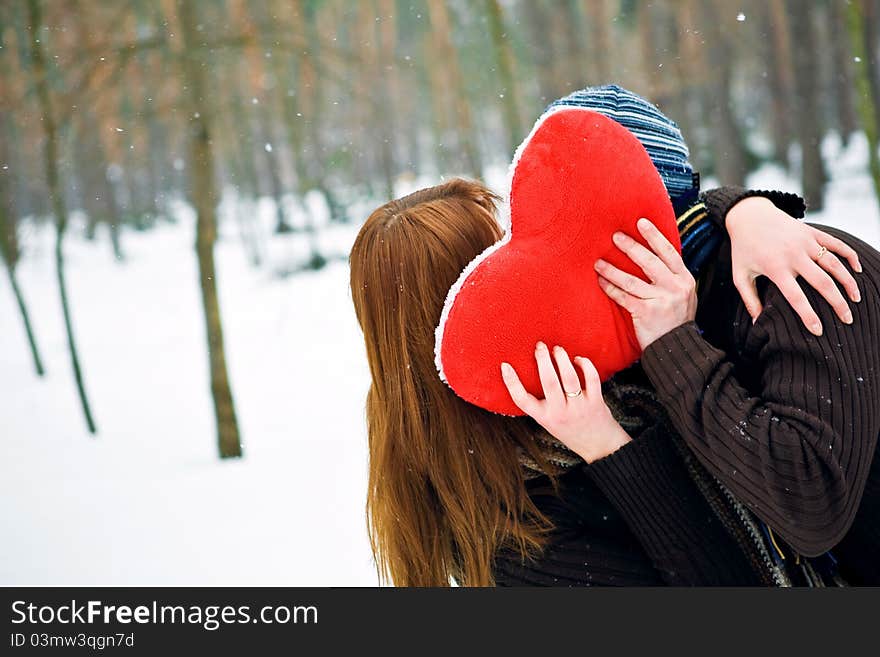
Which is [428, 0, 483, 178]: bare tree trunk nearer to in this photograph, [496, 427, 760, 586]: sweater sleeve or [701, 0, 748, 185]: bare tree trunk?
[701, 0, 748, 185]: bare tree trunk

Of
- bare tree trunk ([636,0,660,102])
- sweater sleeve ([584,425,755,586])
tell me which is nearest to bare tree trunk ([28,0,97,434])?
sweater sleeve ([584,425,755,586])

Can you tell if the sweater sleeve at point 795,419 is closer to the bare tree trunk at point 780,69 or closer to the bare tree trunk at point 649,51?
the bare tree trunk at point 649,51

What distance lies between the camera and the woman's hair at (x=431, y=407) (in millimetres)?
1277

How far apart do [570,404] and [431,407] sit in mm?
276

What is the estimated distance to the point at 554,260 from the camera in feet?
3.96

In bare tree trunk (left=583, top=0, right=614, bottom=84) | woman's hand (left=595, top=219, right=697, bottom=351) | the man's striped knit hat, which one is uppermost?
bare tree trunk (left=583, top=0, right=614, bottom=84)

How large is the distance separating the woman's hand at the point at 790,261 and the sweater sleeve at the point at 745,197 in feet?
0.28

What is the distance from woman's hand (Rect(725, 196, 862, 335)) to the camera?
3.41ft

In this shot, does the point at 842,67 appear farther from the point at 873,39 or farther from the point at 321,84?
the point at 321,84

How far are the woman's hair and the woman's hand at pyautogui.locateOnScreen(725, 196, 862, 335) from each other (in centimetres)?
44

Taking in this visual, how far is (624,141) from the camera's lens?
3.88 ft
